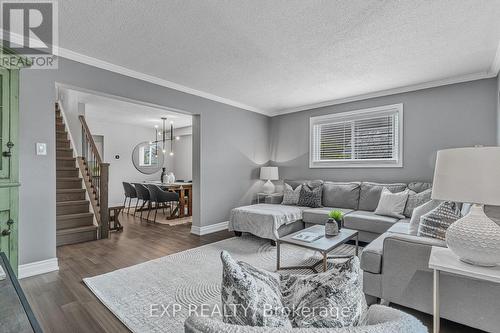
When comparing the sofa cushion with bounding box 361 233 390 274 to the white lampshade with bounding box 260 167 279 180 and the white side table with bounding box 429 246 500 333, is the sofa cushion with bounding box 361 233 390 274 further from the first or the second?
the white lampshade with bounding box 260 167 279 180

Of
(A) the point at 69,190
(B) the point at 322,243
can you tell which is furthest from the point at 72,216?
(B) the point at 322,243

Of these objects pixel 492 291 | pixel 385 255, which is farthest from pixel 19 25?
pixel 492 291

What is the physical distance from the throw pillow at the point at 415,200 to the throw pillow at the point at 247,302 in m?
3.51

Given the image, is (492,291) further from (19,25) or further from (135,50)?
(19,25)

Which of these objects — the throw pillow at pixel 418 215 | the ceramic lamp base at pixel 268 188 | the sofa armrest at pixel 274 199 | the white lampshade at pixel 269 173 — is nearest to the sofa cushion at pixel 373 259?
the throw pillow at pixel 418 215

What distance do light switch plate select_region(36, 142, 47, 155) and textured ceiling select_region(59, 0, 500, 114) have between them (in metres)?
1.10

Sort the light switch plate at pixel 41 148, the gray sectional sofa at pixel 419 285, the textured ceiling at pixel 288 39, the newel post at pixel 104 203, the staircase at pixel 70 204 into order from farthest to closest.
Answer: the newel post at pixel 104 203 → the staircase at pixel 70 204 → the light switch plate at pixel 41 148 → the textured ceiling at pixel 288 39 → the gray sectional sofa at pixel 419 285

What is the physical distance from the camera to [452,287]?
1740 millimetres

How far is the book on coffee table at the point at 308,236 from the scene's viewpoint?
8.81ft

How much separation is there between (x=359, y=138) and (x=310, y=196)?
147 cm

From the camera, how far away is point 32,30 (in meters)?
2.49

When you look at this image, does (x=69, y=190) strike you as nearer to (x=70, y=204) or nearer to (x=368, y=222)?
(x=70, y=204)

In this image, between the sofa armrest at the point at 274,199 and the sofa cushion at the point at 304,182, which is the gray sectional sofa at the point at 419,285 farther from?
the sofa armrest at the point at 274,199

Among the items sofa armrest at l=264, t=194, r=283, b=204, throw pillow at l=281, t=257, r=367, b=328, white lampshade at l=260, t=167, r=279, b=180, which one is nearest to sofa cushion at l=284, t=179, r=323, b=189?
white lampshade at l=260, t=167, r=279, b=180
